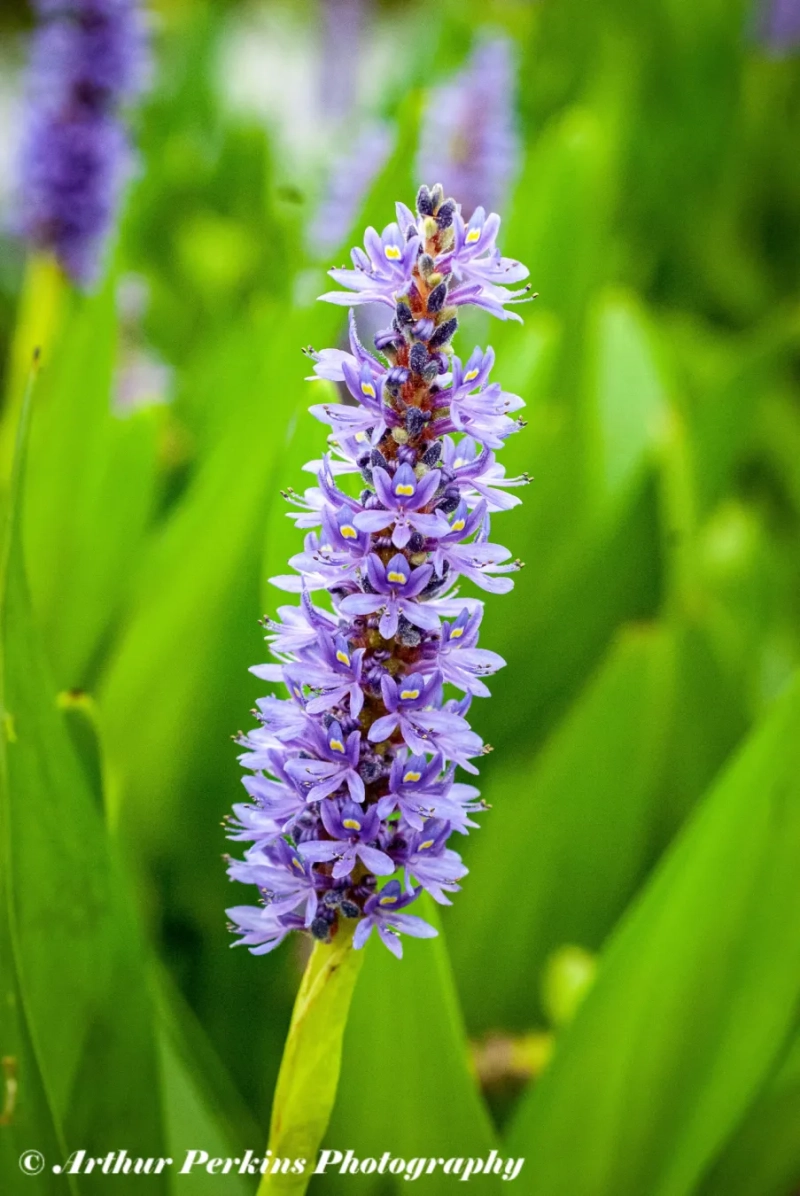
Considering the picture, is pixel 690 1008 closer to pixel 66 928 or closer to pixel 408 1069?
pixel 408 1069

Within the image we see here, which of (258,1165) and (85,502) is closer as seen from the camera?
(258,1165)

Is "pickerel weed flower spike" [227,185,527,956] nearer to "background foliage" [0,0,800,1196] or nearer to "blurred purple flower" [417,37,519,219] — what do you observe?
"background foliage" [0,0,800,1196]

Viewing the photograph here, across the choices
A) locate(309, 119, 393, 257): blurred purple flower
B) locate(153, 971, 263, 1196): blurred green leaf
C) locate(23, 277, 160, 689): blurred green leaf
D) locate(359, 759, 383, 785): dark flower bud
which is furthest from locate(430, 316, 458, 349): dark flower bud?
locate(309, 119, 393, 257): blurred purple flower

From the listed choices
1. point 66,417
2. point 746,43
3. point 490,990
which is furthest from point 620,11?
point 490,990

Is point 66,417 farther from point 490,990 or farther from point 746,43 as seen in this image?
point 746,43

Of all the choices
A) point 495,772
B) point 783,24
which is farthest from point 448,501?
point 783,24

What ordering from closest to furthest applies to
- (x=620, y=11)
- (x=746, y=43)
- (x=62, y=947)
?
(x=62, y=947) → (x=620, y=11) → (x=746, y=43)

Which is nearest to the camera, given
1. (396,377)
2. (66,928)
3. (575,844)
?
(396,377)
